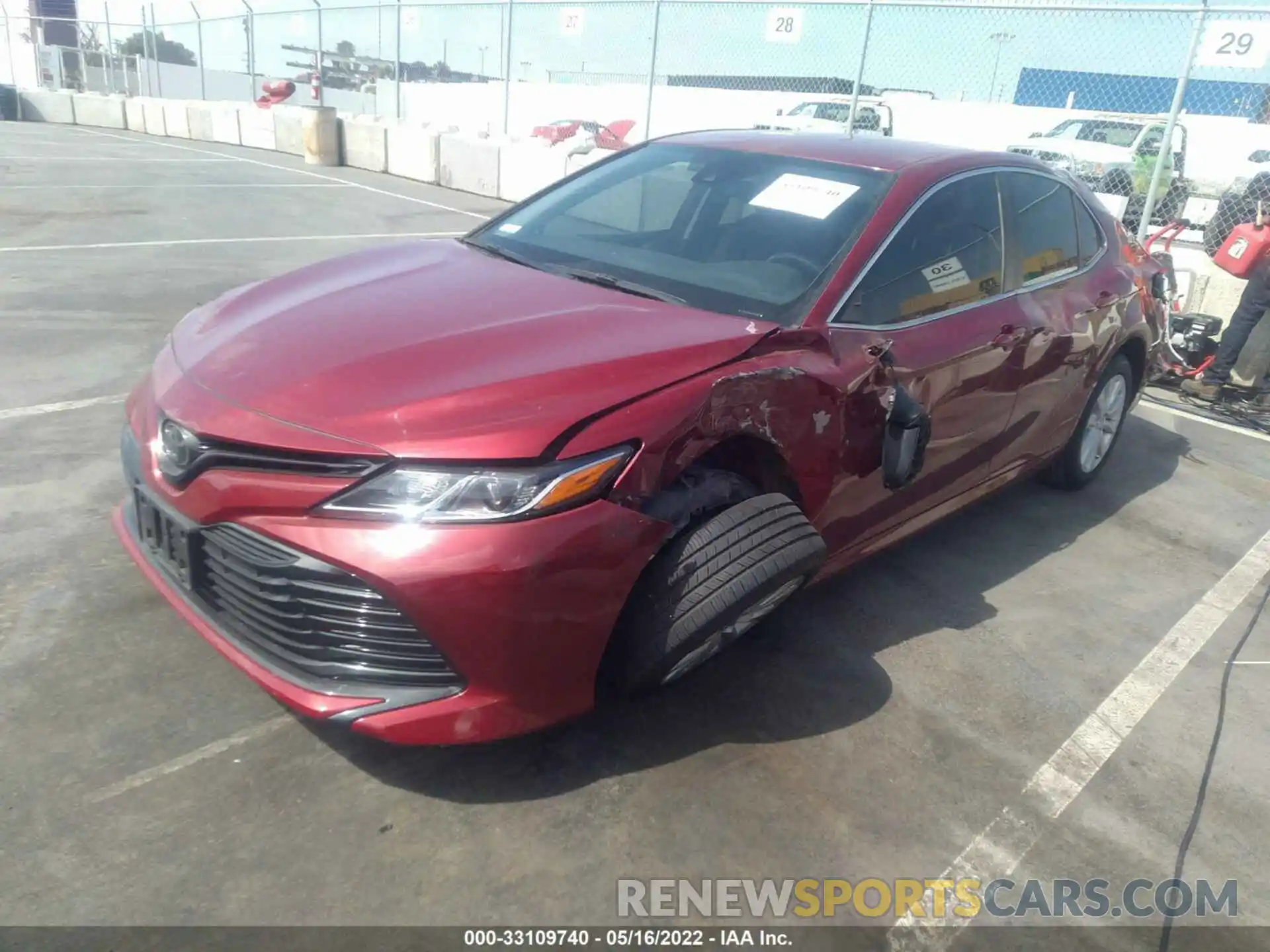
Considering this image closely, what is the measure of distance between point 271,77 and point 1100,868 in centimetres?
2777

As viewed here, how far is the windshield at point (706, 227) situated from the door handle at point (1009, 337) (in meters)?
0.72

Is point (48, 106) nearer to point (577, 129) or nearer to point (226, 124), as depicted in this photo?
point (226, 124)

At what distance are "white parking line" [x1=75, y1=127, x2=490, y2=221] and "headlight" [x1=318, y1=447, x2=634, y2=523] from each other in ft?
35.4

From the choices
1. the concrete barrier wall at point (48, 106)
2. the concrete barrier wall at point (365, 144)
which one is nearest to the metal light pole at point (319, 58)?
the concrete barrier wall at point (365, 144)

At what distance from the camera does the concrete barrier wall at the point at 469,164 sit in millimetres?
14922

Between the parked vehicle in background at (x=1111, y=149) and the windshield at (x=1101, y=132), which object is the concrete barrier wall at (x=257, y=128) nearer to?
the parked vehicle in background at (x=1111, y=149)

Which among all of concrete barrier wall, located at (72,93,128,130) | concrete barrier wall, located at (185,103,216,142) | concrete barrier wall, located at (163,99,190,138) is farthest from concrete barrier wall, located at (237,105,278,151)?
concrete barrier wall, located at (72,93,128,130)

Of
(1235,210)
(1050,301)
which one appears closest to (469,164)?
(1235,210)

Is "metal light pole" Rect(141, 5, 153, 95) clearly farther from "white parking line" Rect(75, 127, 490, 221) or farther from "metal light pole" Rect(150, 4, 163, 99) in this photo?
→ "white parking line" Rect(75, 127, 490, 221)

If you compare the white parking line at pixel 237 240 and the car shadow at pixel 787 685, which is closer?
the car shadow at pixel 787 685

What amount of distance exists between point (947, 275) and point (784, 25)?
8.72 meters

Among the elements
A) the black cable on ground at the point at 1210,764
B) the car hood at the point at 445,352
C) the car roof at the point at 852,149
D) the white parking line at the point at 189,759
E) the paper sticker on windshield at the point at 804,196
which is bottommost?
the black cable on ground at the point at 1210,764

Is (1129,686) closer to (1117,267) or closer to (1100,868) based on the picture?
(1100,868)

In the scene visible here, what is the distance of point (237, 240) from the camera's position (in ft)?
33.7
